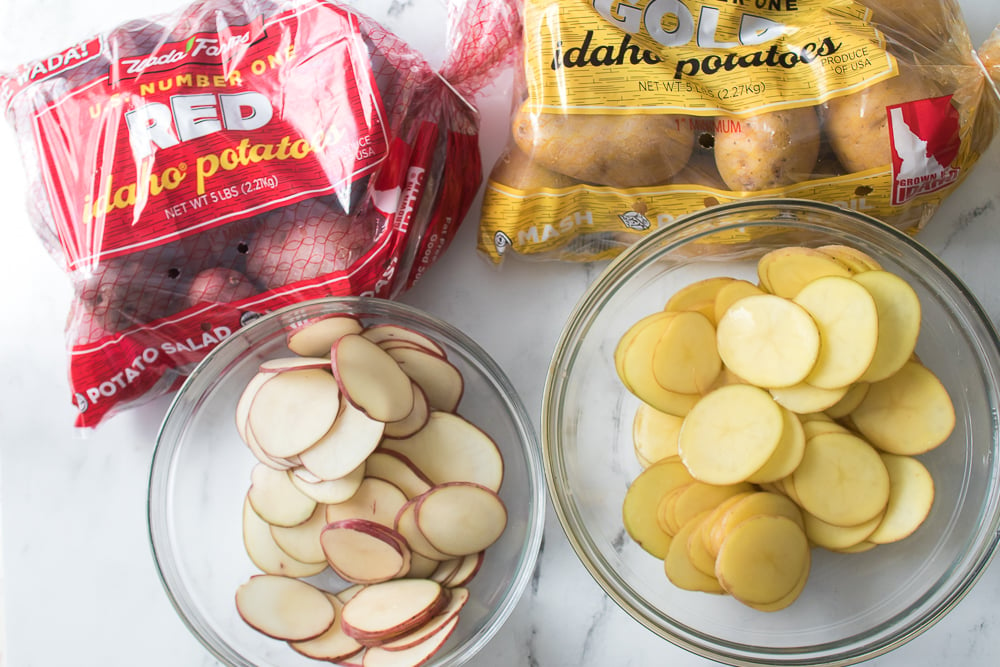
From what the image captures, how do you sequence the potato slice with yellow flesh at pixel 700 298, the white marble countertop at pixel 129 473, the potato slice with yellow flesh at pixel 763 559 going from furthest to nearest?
the white marble countertop at pixel 129 473, the potato slice with yellow flesh at pixel 700 298, the potato slice with yellow flesh at pixel 763 559

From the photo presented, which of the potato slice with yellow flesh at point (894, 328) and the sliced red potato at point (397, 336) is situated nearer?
the potato slice with yellow flesh at point (894, 328)

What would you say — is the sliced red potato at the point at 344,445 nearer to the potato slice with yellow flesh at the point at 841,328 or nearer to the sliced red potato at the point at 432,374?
the sliced red potato at the point at 432,374

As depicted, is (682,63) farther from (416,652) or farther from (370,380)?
(416,652)

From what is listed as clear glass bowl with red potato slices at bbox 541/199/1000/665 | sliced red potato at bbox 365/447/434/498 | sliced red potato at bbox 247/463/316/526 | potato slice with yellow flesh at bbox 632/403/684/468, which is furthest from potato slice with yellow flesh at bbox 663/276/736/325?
sliced red potato at bbox 247/463/316/526

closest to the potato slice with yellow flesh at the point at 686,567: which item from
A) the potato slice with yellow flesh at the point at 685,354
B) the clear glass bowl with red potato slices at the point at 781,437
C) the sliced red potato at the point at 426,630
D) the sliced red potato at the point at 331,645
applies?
the clear glass bowl with red potato slices at the point at 781,437

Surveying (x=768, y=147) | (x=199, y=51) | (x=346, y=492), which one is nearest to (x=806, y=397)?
(x=768, y=147)

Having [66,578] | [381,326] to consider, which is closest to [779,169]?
[381,326]
